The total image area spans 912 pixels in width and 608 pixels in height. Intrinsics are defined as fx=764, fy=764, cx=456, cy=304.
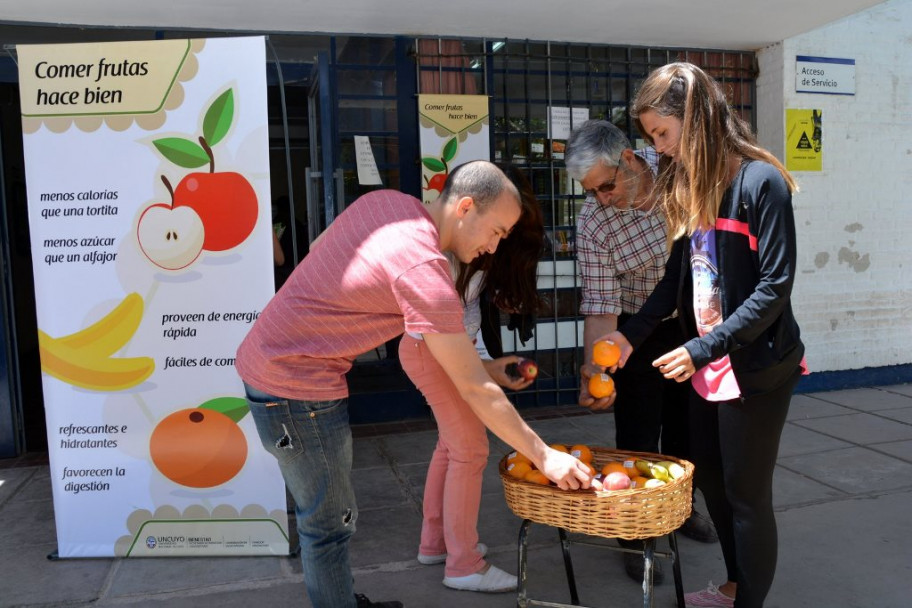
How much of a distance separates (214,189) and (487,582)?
2.03 metres

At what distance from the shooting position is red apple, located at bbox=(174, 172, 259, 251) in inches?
131

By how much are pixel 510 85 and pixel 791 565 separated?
12.5 ft

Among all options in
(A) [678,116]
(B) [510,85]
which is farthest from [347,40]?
(A) [678,116]

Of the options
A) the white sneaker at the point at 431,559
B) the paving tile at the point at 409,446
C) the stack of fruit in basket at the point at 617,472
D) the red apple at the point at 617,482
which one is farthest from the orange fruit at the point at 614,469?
the paving tile at the point at 409,446

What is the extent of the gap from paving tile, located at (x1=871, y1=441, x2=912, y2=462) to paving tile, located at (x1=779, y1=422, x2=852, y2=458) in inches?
7.4

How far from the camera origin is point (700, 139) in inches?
94.7

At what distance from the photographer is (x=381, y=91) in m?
5.46

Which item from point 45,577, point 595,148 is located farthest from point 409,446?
point 595,148

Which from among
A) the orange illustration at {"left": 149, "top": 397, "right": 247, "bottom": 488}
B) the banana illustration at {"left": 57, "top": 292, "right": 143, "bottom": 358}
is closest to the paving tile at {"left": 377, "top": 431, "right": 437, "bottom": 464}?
the orange illustration at {"left": 149, "top": 397, "right": 247, "bottom": 488}

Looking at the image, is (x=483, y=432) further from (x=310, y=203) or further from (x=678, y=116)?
(x=310, y=203)

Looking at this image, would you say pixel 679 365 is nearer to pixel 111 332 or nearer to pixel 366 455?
pixel 111 332

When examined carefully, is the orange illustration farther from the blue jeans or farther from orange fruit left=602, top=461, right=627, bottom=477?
orange fruit left=602, top=461, right=627, bottom=477

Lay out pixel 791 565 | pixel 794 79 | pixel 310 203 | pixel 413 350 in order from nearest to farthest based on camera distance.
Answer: pixel 413 350
pixel 791 565
pixel 310 203
pixel 794 79

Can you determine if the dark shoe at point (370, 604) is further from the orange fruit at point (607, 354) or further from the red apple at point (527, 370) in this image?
the orange fruit at point (607, 354)
